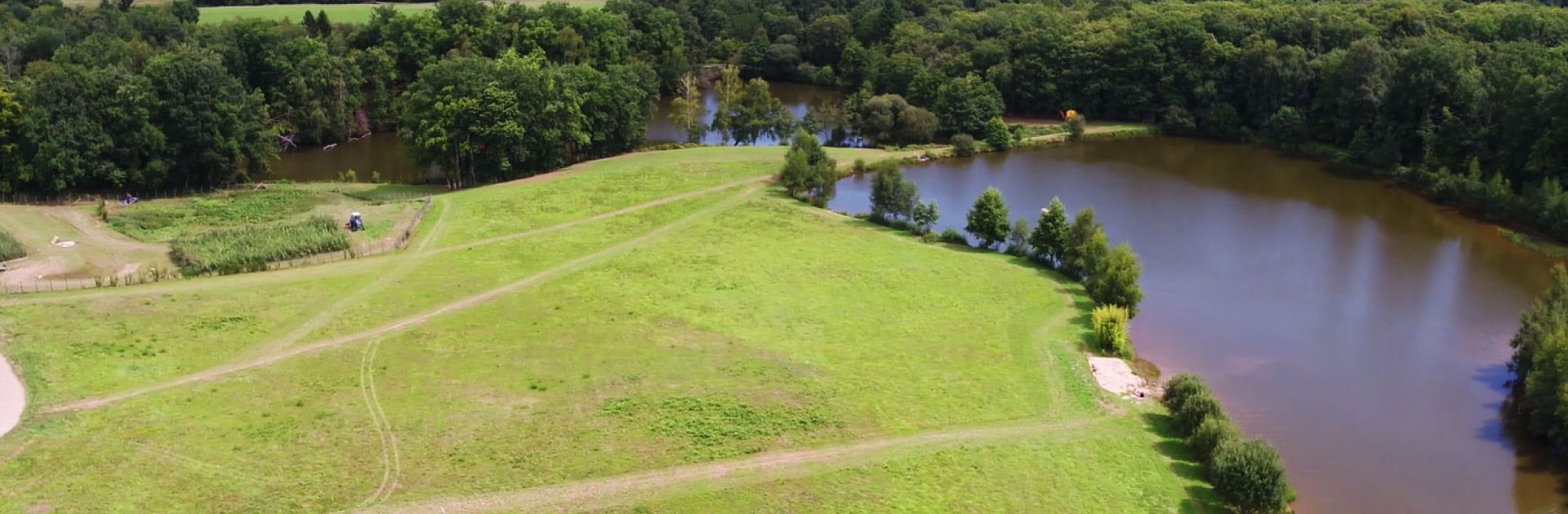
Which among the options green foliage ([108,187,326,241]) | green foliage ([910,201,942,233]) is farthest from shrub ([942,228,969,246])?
green foliage ([108,187,326,241])

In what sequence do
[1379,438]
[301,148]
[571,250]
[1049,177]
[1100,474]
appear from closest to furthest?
[1100,474], [1379,438], [571,250], [1049,177], [301,148]

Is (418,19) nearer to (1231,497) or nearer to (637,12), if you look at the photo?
(637,12)

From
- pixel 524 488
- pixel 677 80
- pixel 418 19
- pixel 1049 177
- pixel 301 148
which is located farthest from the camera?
pixel 677 80

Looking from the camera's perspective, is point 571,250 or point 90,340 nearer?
point 90,340

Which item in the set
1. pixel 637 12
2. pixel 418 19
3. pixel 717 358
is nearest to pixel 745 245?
pixel 717 358

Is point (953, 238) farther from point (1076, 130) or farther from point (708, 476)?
point (1076, 130)

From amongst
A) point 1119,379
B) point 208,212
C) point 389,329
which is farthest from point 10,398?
point 1119,379
